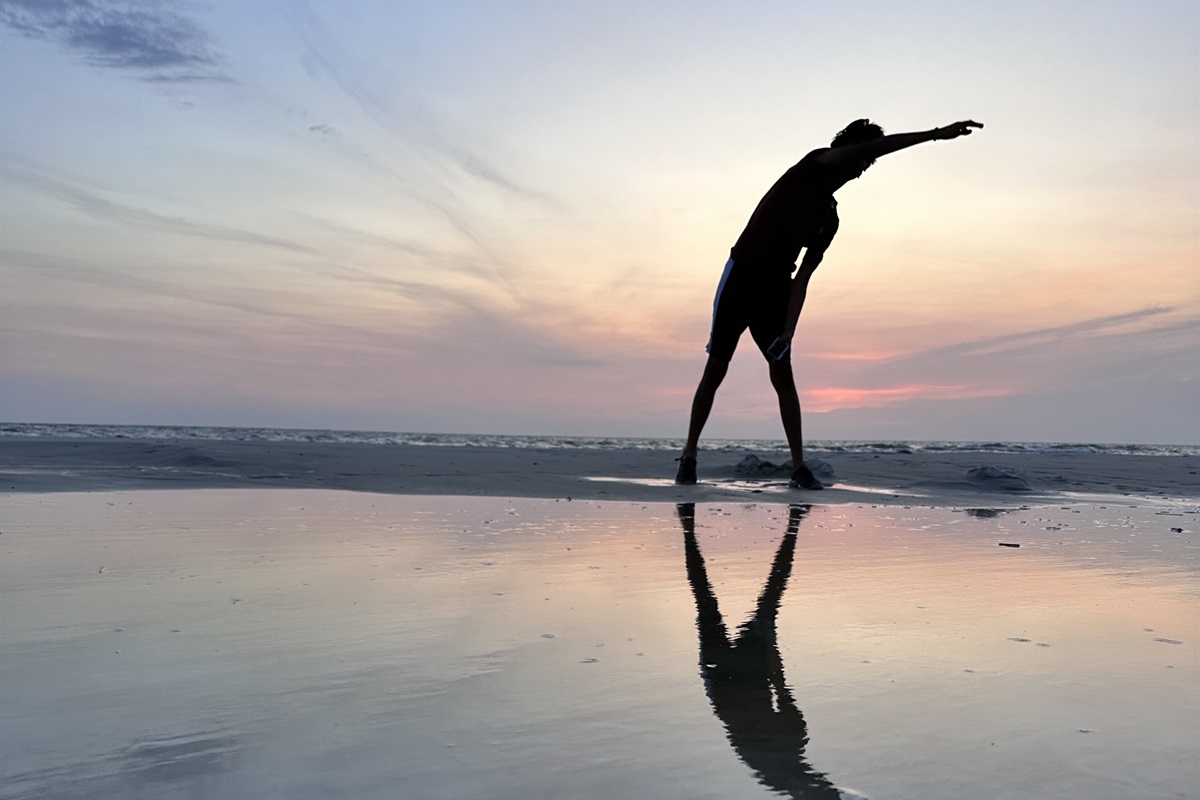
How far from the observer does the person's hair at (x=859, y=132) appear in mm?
5707

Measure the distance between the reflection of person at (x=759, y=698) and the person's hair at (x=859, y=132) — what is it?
13.8 feet

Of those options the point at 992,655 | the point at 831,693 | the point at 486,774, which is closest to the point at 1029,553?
the point at 992,655

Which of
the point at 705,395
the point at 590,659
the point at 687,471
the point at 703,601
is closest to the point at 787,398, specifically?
the point at 705,395

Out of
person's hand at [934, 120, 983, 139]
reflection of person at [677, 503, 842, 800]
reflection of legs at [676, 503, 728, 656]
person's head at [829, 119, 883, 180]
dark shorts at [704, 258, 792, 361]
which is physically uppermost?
person's head at [829, 119, 883, 180]

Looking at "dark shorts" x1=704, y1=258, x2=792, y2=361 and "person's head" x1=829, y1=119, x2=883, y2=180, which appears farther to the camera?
"dark shorts" x1=704, y1=258, x2=792, y2=361

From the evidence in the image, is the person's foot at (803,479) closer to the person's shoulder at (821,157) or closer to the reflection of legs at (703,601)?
the person's shoulder at (821,157)

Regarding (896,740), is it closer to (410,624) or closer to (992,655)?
(992,655)

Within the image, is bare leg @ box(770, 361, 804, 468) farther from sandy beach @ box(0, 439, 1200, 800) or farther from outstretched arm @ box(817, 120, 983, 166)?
sandy beach @ box(0, 439, 1200, 800)

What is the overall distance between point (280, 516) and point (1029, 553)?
3144mm

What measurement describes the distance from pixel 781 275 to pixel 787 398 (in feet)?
2.86

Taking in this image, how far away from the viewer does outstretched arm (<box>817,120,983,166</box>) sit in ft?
16.1

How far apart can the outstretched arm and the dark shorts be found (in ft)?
2.79

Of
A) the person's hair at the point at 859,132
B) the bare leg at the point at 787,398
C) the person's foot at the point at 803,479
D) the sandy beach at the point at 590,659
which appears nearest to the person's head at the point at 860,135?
the person's hair at the point at 859,132

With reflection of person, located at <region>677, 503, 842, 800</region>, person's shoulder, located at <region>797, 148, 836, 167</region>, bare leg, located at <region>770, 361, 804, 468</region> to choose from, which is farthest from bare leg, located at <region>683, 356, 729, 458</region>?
reflection of person, located at <region>677, 503, 842, 800</region>
